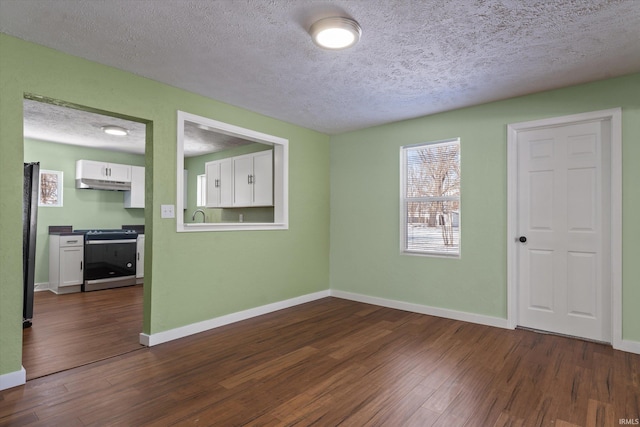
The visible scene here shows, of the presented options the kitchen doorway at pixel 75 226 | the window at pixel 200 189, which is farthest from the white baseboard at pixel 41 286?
the window at pixel 200 189

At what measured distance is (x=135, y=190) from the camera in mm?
6367

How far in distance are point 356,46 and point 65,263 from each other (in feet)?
17.7

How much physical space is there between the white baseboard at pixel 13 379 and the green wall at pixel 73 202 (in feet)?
12.7

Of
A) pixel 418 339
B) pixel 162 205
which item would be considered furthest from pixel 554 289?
pixel 162 205

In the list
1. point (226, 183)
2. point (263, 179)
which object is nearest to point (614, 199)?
point (263, 179)

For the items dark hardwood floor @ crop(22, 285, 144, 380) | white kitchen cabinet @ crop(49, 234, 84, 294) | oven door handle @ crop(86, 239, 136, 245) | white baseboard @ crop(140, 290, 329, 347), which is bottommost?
dark hardwood floor @ crop(22, 285, 144, 380)

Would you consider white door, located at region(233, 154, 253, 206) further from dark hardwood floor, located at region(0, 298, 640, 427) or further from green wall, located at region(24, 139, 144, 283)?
green wall, located at region(24, 139, 144, 283)

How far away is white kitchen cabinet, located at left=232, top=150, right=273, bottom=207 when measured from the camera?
4.76 m

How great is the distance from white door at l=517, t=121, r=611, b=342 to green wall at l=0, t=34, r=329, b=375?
2.61m

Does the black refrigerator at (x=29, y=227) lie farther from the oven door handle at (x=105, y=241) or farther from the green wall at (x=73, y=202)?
the green wall at (x=73, y=202)

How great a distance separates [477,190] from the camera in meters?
3.82

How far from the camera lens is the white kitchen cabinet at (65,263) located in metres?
5.25

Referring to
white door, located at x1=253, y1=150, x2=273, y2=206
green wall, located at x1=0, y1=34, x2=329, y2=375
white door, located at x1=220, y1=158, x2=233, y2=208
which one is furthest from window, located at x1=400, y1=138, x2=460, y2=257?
white door, located at x1=220, y1=158, x2=233, y2=208

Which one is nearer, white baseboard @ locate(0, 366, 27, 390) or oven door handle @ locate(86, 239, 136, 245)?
white baseboard @ locate(0, 366, 27, 390)
